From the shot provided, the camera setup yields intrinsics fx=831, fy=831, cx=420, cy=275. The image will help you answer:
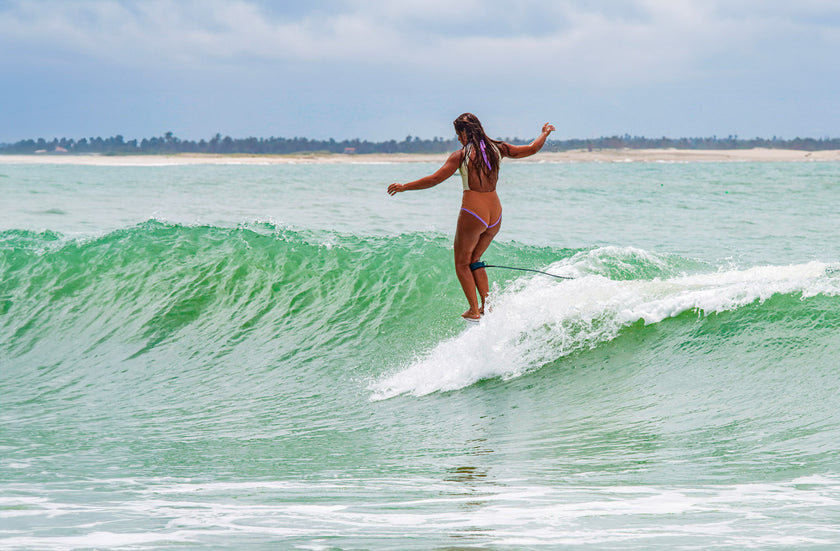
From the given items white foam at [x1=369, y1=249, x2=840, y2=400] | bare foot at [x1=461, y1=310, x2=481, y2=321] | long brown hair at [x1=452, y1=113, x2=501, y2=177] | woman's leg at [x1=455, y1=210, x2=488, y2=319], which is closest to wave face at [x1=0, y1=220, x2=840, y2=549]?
white foam at [x1=369, y1=249, x2=840, y2=400]

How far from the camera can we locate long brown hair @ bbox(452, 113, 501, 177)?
6.31m

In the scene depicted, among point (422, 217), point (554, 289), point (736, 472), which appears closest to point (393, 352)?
point (554, 289)

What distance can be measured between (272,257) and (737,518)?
29.9 feet

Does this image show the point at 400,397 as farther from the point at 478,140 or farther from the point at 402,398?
the point at 478,140

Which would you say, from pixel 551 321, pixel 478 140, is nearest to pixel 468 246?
pixel 478 140

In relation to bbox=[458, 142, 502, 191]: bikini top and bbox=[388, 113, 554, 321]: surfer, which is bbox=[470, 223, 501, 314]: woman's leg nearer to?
bbox=[388, 113, 554, 321]: surfer

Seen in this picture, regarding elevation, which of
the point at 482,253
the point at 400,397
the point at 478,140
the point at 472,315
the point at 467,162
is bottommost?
the point at 400,397

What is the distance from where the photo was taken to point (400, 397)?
709 centimetres

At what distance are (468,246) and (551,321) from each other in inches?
55.6

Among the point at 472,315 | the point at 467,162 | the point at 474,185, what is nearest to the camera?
the point at 467,162

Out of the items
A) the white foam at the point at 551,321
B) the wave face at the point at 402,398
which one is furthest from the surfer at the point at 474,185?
the wave face at the point at 402,398

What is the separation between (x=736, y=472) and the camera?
4.40 meters

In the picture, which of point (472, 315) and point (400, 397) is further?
point (400, 397)

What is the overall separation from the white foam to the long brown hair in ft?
4.64
